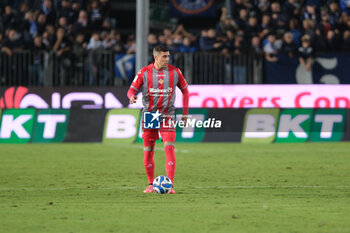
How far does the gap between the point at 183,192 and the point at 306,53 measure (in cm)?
1362

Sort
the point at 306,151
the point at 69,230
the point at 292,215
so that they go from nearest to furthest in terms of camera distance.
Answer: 1. the point at 69,230
2. the point at 292,215
3. the point at 306,151

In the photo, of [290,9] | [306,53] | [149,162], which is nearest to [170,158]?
[149,162]

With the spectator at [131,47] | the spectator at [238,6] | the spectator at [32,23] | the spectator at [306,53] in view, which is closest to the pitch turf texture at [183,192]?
the spectator at [306,53]

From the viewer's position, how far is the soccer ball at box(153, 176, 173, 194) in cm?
1126

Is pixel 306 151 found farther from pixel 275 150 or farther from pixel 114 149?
pixel 114 149

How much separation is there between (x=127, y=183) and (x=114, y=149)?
7804 mm

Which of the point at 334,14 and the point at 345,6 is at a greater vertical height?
the point at 345,6

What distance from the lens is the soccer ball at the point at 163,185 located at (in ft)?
36.9

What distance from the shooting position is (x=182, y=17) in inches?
1121

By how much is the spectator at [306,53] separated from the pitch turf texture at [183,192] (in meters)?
4.66

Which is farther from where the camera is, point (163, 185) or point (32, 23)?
point (32, 23)

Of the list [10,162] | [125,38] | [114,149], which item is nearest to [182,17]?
[125,38]

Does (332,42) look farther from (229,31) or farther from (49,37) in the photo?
(49,37)

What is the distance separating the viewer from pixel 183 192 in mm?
11711
